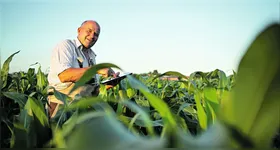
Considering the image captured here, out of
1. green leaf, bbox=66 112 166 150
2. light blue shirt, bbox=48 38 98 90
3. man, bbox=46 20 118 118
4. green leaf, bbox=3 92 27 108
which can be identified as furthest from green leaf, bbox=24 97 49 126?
light blue shirt, bbox=48 38 98 90

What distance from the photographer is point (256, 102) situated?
0.88ft

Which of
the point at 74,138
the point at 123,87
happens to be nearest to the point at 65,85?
the point at 123,87

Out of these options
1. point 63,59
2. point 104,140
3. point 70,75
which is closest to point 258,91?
point 104,140

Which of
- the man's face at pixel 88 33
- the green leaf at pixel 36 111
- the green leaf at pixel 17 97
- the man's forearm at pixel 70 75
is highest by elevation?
the man's face at pixel 88 33

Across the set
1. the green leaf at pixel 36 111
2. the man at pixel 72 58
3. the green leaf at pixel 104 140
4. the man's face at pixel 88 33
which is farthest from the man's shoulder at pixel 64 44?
the green leaf at pixel 104 140

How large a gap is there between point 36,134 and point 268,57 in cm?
41

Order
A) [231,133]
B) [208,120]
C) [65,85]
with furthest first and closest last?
[65,85]
[208,120]
[231,133]

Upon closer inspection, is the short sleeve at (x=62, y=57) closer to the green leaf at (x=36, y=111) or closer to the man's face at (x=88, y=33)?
the man's face at (x=88, y=33)

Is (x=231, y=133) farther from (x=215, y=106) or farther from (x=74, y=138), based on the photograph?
(x=215, y=106)

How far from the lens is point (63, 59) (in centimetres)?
219

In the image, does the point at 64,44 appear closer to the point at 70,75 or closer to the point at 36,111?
the point at 70,75

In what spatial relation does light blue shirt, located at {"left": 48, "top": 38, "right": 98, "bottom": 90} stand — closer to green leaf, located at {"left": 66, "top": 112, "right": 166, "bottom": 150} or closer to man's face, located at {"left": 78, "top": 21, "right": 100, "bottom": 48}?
man's face, located at {"left": 78, "top": 21, "right": 100, "bottom": 48}

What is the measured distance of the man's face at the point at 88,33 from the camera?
239 centimetres

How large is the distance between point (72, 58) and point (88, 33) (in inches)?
10.1
